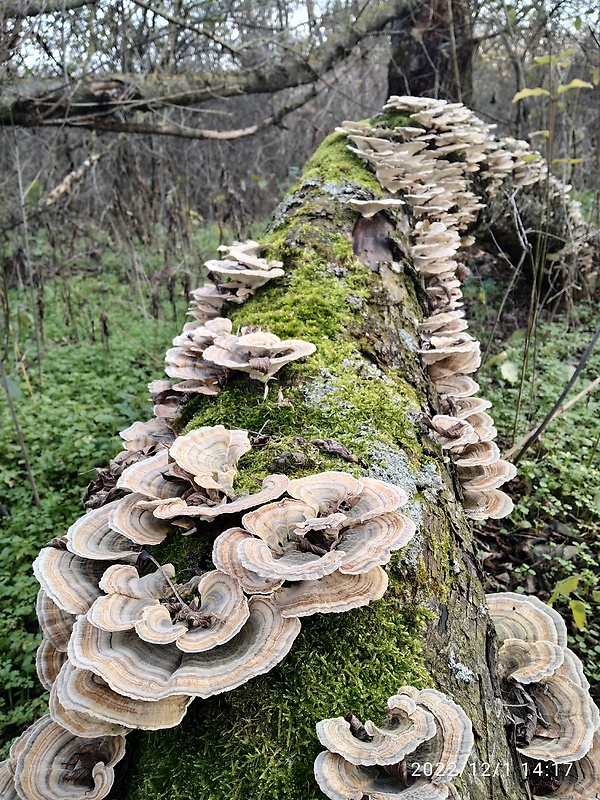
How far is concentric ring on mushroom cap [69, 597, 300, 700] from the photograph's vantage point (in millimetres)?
1785

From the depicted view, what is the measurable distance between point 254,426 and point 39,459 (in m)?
3.38

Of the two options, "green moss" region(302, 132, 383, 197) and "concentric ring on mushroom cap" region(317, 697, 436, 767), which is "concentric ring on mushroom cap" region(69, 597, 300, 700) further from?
"green moss" region(302, 132, 383, 197)

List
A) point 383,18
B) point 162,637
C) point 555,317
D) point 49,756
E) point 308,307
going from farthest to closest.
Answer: point 383,18 → point 555,317 → point 308,307 → point 49,756 → point 162,637

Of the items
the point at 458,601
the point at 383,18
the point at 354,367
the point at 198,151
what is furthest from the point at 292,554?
the point at 198,151

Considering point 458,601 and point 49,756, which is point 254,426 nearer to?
point 458,601

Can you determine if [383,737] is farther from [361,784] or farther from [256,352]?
[256,352]

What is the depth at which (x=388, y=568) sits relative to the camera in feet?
7.76

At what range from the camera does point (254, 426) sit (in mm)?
3111

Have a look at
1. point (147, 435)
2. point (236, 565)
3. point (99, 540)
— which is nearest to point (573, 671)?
point (236, 565)

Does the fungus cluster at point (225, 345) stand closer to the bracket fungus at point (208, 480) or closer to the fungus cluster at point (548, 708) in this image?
the bracket fungus at point (208, 480)

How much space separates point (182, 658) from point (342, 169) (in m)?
4.68

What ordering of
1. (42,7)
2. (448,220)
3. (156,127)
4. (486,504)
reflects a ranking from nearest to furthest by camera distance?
(486,504) → (42,7) → (448,220) → (156,127)

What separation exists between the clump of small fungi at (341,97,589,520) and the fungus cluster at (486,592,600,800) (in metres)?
0.83

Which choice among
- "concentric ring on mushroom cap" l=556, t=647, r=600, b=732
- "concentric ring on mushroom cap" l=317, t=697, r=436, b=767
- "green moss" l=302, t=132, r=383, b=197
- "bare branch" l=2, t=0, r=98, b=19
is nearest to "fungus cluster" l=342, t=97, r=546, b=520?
"green moss" l=302, t=132, r=383, b=197
